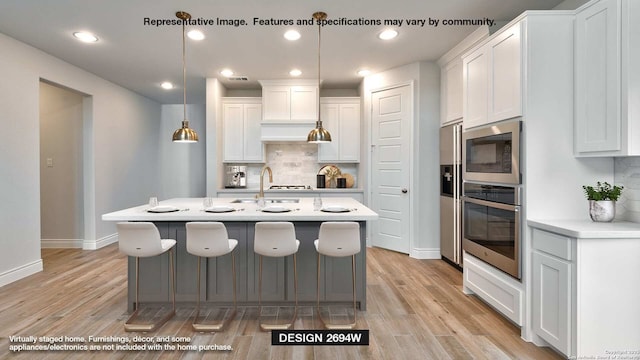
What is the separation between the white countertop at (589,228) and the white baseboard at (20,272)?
Answer: 4913 mm

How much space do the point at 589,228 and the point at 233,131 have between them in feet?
15.6

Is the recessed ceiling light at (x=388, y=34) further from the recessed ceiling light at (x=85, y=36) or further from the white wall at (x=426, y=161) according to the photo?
the recessed ceiling light at (x=85, y=36)

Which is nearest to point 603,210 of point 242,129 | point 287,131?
point 287,131

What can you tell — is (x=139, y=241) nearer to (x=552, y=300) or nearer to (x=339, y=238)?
(x=339, y=238)

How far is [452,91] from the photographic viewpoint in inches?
162

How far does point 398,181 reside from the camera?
4.70 m

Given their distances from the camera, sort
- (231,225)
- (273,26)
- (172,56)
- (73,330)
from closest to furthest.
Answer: (73,330), (231,225), (273,26), (172,56)

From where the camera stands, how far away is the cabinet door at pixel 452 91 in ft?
12.9

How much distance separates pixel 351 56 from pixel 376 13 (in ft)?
3.78

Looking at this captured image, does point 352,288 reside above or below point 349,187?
below

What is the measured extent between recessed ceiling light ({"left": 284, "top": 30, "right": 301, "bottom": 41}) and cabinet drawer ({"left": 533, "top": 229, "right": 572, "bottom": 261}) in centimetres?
281

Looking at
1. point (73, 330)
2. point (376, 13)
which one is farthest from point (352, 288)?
point (376, 13)

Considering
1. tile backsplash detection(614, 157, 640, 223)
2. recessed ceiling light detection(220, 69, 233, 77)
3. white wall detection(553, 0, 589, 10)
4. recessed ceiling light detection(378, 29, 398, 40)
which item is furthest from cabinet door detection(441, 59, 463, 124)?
recessed ceiling light detection(220, 69, 233, 77)

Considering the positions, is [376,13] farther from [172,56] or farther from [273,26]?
[172,56]
